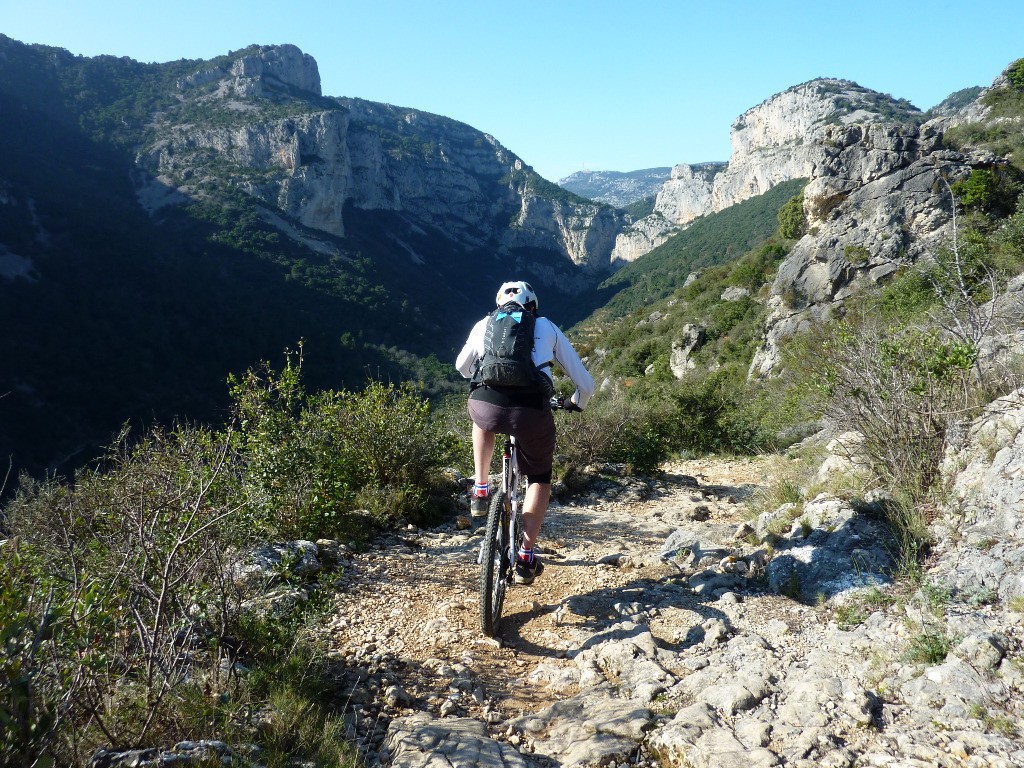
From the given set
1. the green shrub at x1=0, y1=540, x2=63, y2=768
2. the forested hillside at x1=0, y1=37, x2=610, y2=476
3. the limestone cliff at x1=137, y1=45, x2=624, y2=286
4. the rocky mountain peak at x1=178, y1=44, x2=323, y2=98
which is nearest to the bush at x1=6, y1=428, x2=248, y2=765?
the green shrub at x1=0, y1=540, x2=63, y2=768

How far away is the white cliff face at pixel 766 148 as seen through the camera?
6775 centimetres

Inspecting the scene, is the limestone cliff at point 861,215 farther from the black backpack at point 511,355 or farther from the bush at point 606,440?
the black backpack at point 511,355

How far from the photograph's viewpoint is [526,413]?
2555 mm

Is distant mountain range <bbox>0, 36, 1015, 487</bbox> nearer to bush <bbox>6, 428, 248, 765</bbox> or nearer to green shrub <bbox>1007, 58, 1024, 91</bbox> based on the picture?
bush <bbox>6, 428, 248, 765</bbox>

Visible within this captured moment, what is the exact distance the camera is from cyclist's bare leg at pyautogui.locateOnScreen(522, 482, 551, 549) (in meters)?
2.81

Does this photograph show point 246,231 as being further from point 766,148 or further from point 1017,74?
point 766,148

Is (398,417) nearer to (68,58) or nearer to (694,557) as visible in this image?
(694,557)

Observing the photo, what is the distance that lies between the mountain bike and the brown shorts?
0.24 feet

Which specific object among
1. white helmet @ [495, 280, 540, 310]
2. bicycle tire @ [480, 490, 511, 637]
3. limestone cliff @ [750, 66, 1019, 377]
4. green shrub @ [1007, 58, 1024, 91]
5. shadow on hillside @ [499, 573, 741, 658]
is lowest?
shadow on hillside @ [499, 573, 741, 658]

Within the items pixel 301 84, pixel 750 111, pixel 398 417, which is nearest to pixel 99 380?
pixel 398 417

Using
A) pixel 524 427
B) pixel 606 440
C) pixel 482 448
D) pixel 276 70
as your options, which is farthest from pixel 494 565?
pixel 276 70

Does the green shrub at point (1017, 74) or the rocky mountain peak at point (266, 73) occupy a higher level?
the rocky mountain peak at point (266, 73)

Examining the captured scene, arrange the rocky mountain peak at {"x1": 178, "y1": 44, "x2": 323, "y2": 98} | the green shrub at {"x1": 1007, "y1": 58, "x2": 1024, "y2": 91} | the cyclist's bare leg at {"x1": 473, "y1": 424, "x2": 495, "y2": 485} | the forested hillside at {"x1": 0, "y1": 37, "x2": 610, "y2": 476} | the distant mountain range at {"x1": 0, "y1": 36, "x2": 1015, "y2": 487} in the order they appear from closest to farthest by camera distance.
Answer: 1. the cyclist's bare leg at {"x1": 473, "y1": 424, "x2": 495, "y2": 485}
2. the green shrub at {"x1": 1007, "y1": 58, "x2": 1024, "y2": 91}
3. the forested hillside at {"x1": 0, "y1": 37, "x2": 610, "y2": 476}
4. the distant mountain range at {"x1": 0, "y1": 36, "x2": 1015, "y2": 487}
5. the rocky mountain peak at {"x1": 178, "y1": 44, "x2": 323, "y2": 98}

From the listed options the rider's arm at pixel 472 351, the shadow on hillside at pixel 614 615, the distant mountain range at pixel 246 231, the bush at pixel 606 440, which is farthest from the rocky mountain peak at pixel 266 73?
the shadow on hillside at pixel 614 615
